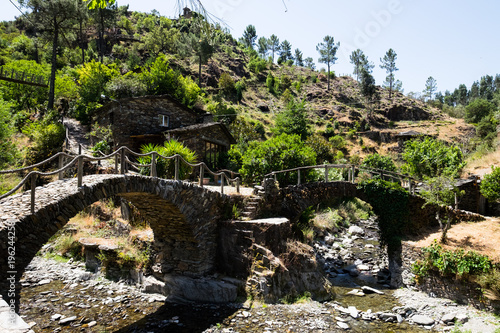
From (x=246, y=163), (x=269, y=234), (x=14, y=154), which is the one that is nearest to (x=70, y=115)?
(x=14, y=154)

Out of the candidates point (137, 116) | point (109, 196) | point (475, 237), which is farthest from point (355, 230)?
point (137, 116)

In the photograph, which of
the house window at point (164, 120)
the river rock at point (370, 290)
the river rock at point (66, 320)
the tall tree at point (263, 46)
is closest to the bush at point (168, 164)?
the river rock at point (66, 320)

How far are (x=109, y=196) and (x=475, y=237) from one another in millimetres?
16192

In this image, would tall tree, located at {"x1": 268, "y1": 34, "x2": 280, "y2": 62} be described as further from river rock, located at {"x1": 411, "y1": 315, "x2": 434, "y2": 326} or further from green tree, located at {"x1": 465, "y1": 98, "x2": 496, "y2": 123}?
river rock, located at {"x1": 411, "y1": 315, "x2": 434, "y2": 326}

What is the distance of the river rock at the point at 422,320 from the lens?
10.7m

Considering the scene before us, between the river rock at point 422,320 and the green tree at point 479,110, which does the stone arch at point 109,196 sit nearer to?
the river rock at point 422,320

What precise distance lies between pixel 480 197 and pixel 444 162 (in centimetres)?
522

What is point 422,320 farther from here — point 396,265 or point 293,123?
point 293,123

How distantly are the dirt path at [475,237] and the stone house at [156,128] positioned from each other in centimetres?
1505

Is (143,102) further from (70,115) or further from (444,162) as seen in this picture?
(444,162)

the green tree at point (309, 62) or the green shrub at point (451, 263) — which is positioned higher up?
the green tree at point (309, 62)

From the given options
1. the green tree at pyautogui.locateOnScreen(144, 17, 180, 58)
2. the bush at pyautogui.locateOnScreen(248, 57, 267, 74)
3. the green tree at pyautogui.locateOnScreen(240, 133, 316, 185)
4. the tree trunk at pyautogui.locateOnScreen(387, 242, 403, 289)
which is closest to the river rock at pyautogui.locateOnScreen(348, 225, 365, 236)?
the tree trunk at pyautogui.locateOnScreen(387, 242, 403, 289)

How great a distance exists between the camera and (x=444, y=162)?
1761 cm

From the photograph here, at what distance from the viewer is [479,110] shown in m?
49.7
